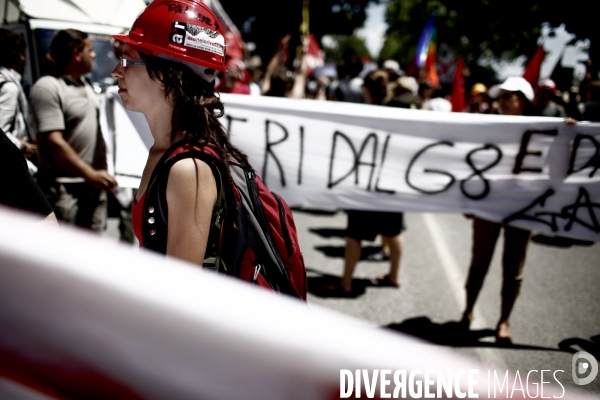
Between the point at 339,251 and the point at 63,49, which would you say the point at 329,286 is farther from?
the point at 63,49

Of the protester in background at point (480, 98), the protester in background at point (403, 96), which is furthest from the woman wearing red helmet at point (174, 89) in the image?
the protester in background at point (480, 98)

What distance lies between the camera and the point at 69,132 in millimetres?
3227

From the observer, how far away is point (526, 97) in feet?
12.0

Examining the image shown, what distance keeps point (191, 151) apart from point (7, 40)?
2.89 metres

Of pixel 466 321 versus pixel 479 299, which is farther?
pixel 479 299

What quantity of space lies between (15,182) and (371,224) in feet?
10.2

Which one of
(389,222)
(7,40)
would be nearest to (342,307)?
(389,222)

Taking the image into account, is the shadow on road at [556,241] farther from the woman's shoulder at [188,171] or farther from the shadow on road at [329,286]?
the woman's shoulder at [188,171]

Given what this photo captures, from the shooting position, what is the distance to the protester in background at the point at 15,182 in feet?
5.22

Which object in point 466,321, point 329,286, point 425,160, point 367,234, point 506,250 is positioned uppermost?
point 425,160

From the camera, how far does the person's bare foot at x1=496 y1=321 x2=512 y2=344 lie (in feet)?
11.7

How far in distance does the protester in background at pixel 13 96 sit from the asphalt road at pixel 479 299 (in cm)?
233

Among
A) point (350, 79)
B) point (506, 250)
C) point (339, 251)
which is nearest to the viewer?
point (506, 250)

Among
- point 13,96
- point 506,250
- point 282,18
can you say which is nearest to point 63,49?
point 13,96
